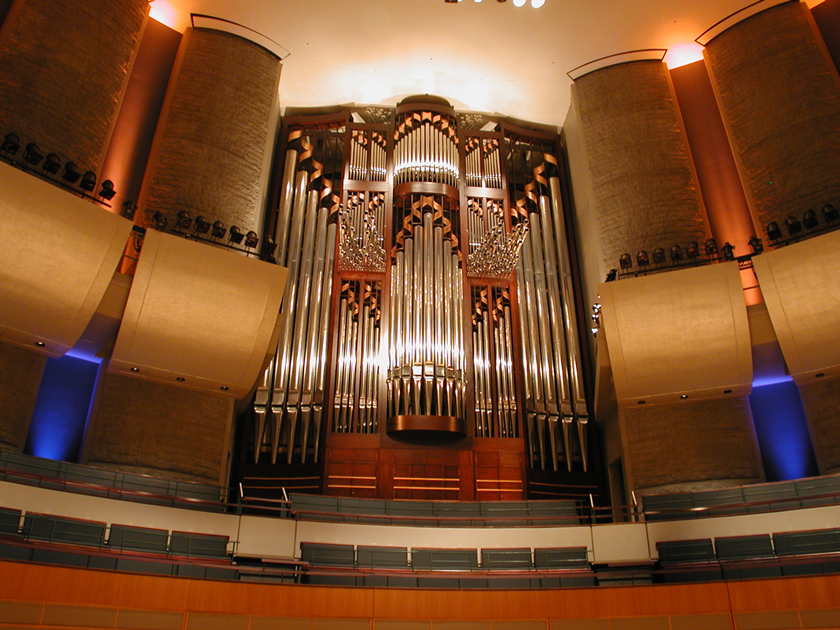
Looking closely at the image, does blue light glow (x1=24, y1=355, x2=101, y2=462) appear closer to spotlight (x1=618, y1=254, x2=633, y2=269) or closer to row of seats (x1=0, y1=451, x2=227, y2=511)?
row of seats (x1=0, y1=451, x2=227, y2=511)

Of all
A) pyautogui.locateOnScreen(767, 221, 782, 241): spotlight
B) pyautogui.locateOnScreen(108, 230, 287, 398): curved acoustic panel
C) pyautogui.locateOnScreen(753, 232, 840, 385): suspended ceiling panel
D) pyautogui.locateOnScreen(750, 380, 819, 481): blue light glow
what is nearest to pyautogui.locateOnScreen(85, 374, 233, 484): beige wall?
pyautogui.locateOnScreen(108, 230, 287, 398): curved acoustic panel

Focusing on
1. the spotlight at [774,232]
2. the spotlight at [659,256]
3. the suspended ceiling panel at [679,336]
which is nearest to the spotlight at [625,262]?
the spotlight at [659,256]

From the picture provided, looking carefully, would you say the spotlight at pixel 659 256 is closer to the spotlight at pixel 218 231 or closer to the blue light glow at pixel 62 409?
the spotlight at pixel 218 231

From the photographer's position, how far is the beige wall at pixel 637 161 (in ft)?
30.3

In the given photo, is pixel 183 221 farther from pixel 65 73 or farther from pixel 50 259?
pixel 65 73

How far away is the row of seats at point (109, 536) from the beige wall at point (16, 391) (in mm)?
1429

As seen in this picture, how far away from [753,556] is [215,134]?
808 cm

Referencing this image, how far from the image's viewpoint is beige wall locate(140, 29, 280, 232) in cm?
866

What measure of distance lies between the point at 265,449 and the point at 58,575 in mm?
3719

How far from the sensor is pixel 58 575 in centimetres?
474

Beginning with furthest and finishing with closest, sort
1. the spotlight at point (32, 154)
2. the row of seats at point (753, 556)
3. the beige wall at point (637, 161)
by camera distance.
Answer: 1. the beige wall at point (637, 161)
2. the spotlight at point (32, 154)
3. the row of seats at point (753, 556)

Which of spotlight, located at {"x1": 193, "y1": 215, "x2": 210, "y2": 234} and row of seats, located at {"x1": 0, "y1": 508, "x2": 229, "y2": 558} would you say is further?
spotlight, located at {"x1": 193, "y1": 215, "x2": 210, "y2": 234}

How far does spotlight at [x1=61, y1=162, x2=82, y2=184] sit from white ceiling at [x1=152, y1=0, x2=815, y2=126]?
12.3 feet

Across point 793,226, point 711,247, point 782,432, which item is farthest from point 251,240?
point 782,432
